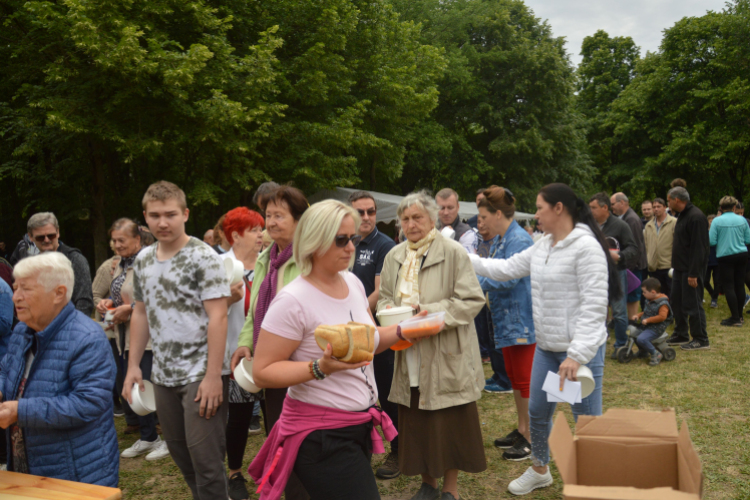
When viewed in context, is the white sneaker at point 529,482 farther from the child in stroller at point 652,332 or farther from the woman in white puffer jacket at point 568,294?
the child in stroller at point 652,332

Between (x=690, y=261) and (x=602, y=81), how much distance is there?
2997cm

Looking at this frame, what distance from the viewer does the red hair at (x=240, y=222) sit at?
3.97 m

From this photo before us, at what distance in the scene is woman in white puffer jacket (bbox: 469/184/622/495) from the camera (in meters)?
3.05

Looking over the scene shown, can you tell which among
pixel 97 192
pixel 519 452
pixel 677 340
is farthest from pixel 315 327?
pixel 97 192

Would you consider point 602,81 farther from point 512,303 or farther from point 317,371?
point 317,371

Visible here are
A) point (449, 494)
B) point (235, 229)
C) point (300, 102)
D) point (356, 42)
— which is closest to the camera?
point (449, 494)

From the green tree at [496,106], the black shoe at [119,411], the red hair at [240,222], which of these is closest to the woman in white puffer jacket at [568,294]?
the red hair at [240,222]

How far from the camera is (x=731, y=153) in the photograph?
2597cm

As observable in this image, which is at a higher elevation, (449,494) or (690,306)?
(690,306)

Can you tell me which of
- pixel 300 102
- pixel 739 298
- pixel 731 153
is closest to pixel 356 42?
pixel 300 102

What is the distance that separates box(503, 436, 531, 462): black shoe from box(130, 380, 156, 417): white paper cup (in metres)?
2.73

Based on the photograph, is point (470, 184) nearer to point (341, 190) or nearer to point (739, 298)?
point (341, 190)

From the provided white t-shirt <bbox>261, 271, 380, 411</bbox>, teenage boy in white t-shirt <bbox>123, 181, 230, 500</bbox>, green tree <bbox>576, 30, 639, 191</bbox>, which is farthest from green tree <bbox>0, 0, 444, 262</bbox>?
green tree <bbox>576, 30, 639, 191</bbox>

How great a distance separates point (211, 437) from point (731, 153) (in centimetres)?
2968
